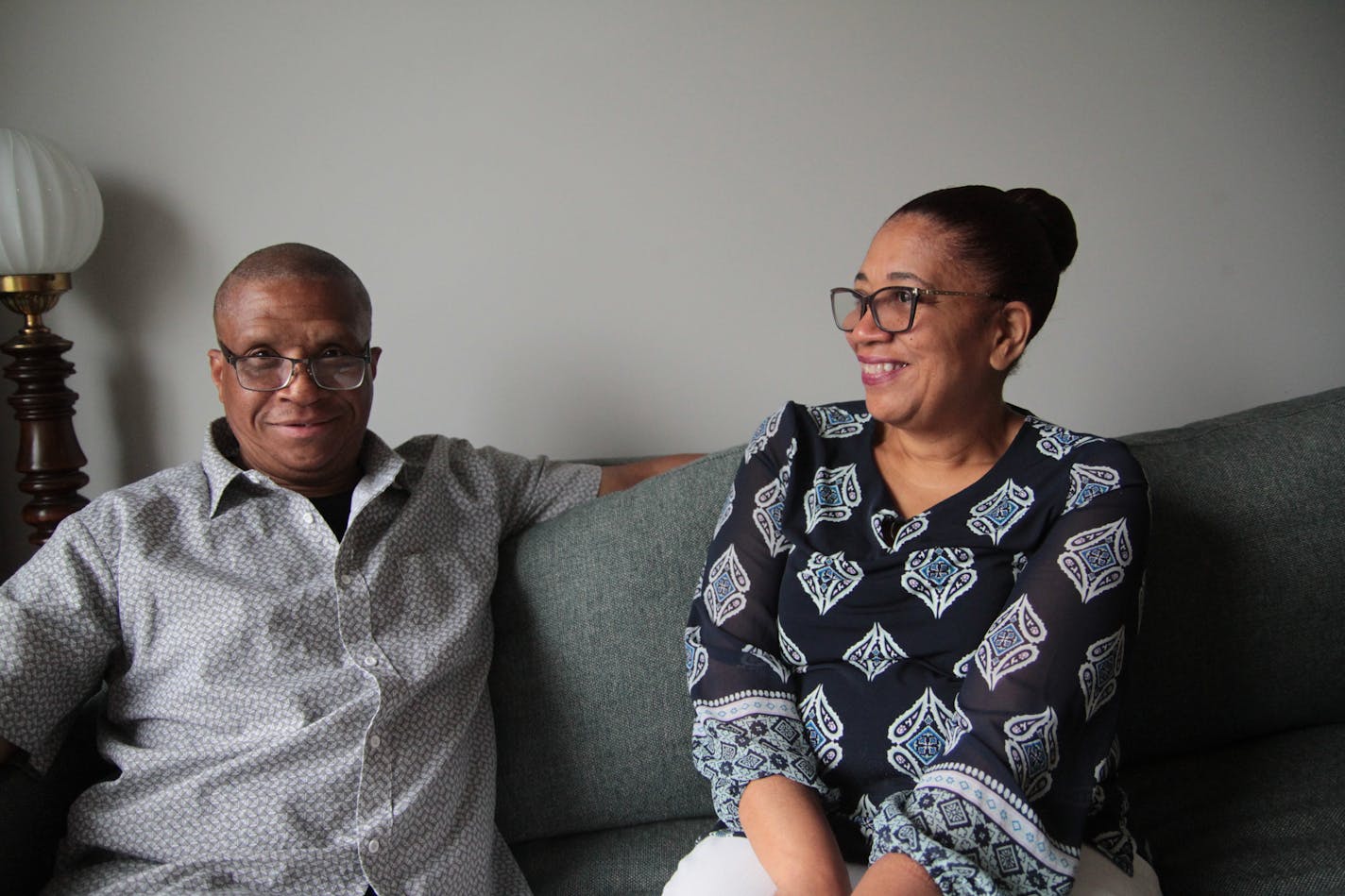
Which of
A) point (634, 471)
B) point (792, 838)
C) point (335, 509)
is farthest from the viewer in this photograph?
point (634, 471)

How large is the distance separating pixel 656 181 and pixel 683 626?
0.97 m

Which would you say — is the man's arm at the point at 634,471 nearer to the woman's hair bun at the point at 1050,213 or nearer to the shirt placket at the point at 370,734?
the shirt placket at the point at 370,734

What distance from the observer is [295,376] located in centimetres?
146

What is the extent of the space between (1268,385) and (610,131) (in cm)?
172

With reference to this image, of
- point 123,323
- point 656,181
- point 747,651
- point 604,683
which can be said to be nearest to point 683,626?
point 604,683

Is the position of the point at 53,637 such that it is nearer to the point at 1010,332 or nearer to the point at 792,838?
the point at 792,838

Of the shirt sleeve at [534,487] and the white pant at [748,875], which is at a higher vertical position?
the shirt sleeve at [534,487]

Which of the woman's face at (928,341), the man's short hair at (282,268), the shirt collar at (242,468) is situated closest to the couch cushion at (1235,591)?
the woman's face at (928,341)

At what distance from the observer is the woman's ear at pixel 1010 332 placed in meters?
1.34

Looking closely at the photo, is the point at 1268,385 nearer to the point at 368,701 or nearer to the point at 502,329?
the point at 502,329

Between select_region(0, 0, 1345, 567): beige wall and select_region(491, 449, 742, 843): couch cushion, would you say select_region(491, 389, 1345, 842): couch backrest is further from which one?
select_region(0, 0, 1345, 567): beige wall

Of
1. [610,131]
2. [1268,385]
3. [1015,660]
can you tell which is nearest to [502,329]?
[610,131]

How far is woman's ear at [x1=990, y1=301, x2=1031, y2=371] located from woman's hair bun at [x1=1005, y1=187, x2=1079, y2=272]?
0.42 ft

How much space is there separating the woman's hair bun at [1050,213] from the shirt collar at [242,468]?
105 cm
